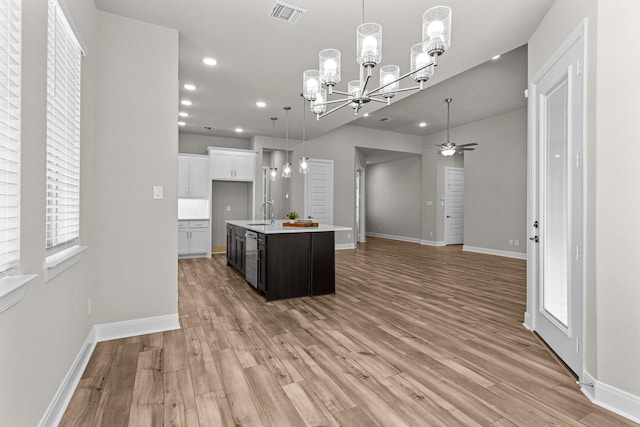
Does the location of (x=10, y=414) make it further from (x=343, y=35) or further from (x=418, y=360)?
(x=343, y=35)

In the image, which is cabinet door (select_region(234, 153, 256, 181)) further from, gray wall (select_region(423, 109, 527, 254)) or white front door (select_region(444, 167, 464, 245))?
white front door (select_region(444, 167, 464, 245))

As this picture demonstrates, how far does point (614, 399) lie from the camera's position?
6.09 feet

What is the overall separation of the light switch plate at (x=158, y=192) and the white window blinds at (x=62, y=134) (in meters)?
0.72

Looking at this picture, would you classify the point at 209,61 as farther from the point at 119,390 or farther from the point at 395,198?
the point at 395,198

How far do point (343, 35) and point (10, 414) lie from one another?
3.61m

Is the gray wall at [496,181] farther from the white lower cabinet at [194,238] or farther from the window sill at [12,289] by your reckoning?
the window sill at [12,289]

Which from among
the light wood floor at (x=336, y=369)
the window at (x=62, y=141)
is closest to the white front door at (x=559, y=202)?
the light wood floor at (x=336, y=369)

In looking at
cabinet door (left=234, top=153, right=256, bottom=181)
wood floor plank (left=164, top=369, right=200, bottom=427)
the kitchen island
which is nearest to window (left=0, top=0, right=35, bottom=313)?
wood floor plank (left=164, top=369, right=200, bottom=427)

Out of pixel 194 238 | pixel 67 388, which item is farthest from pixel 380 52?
pixel 194 238

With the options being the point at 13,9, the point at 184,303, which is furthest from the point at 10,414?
the point at 184,303

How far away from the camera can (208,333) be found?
9.66 ft

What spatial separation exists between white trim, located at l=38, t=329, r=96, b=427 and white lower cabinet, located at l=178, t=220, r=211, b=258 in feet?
15.2

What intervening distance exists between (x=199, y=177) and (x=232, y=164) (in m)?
0.80

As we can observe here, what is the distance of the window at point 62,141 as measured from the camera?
1.77 m
